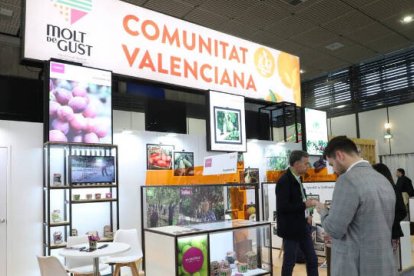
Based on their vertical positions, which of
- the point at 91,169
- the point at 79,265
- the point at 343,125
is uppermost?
the point at 343,125

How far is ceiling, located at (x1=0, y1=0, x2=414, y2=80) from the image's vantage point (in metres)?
6.62

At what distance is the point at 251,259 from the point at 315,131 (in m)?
4.59

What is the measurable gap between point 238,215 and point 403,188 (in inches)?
248

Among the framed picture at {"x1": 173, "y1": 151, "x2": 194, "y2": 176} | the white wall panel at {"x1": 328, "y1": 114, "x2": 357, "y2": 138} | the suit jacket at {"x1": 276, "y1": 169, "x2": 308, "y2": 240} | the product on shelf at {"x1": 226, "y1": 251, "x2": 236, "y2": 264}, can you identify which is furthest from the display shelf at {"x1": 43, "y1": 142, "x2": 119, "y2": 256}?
the white wall panel at {"x1": 328, "y1": 114, "x2": 357, "y2": 138}

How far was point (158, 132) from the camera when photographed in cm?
619

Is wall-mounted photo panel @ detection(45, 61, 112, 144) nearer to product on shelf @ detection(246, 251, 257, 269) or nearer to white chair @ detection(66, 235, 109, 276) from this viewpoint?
white chair @ detection(66, 235, 109, 276)

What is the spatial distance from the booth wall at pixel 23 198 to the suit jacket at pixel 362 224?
397 cm

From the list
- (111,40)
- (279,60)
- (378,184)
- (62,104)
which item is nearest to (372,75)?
(279,60)

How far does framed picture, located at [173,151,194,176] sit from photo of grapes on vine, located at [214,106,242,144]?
91 cm

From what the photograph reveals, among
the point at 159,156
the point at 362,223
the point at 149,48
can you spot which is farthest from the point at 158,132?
the point at 362,223

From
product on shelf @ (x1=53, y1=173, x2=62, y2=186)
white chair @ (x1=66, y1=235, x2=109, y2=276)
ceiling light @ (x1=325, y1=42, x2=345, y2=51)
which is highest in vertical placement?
ceiling light @ (x1=325, y1=42, x2=345, y2=51)

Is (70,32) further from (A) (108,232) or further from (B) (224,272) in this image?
(B) (224,272)

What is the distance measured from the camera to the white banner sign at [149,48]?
4.57 m

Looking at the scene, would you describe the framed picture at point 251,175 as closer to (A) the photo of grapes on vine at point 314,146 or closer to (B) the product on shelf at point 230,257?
(A) the photo of grapes on vine at point 314,146
